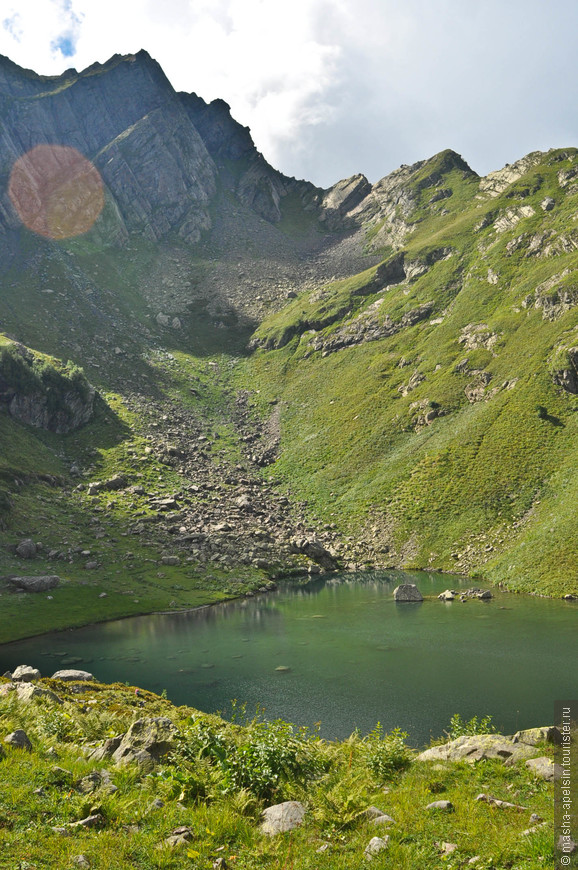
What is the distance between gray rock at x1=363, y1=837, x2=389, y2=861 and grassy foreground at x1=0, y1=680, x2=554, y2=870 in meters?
0.13

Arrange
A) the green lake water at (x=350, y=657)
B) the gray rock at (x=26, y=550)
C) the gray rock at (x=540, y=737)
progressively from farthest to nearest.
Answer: the gray rock at (x=26, y=550) < the green lake water at (x=350, y=657) < the gray rock at (x=540, y=737)

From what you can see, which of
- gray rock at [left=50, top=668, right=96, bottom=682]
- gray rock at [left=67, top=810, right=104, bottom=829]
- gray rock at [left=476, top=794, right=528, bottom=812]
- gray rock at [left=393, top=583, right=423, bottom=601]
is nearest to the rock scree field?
gray rock at [left=67, top=810, right=104, bottom=829]

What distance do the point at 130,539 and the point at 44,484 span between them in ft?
82.2

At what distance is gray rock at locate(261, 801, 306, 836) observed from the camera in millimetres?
12825

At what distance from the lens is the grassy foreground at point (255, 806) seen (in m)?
10.8

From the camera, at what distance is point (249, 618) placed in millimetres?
70875

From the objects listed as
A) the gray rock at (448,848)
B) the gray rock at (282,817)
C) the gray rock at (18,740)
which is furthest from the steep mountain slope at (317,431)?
the gray rock at (448,848)

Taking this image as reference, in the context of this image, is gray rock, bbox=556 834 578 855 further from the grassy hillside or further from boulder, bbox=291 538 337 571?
boulder, bbox=291 538 337 571

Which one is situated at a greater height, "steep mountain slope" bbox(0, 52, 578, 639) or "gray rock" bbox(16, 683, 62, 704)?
"steep mountain slope" bbox(0, 52, 578, 639)

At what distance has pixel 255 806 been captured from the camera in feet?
45.8

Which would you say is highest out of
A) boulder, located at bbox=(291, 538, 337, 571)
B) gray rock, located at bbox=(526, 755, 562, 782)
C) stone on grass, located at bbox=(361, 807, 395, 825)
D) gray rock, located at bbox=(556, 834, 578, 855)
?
gray rock, located at bbox=(556, 834, 578, 855)

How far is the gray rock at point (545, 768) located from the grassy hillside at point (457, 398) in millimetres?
64075

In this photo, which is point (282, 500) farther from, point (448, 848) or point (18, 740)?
point (448, 848)

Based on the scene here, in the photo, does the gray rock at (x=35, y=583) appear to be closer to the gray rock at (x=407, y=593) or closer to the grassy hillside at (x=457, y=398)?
the gray rock at (x=407, y=593)
